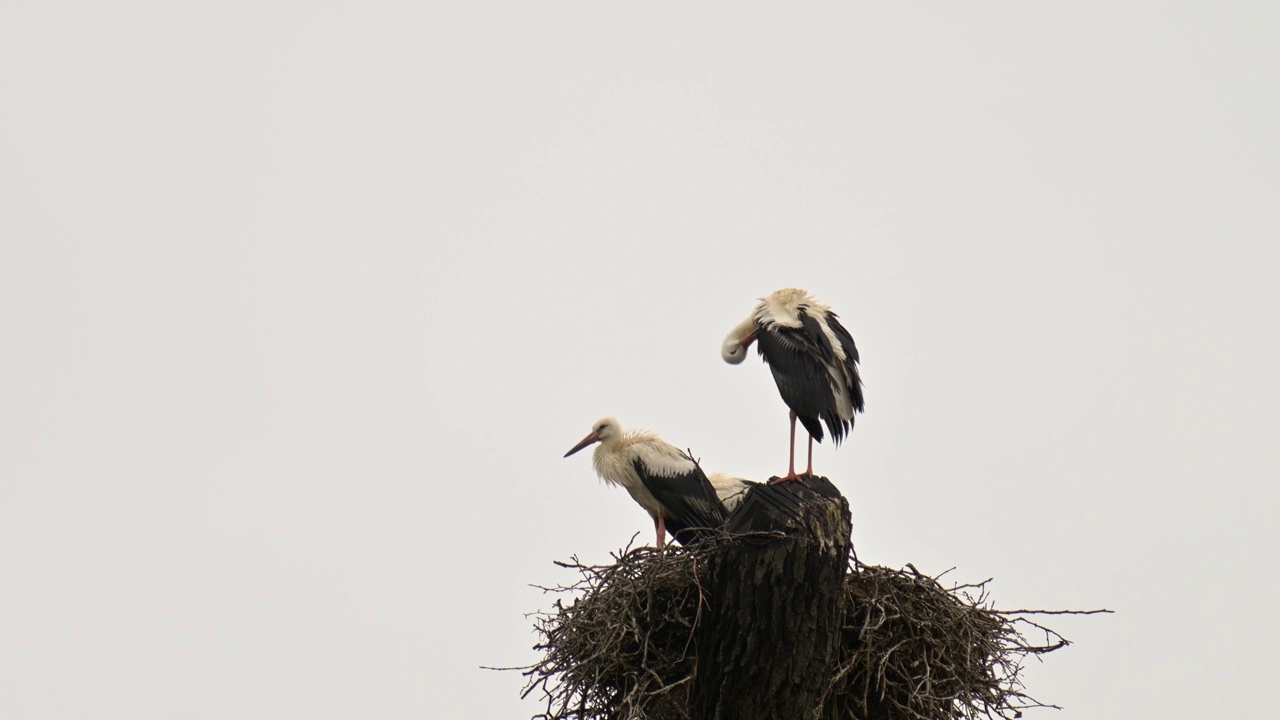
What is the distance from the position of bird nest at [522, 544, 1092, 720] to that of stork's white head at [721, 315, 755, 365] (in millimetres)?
2736

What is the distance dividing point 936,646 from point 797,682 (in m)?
0.98

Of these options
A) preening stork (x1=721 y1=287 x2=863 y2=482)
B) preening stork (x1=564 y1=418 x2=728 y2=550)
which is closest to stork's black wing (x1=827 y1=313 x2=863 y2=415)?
preening stork (x1=721 y1=287 x2=863 y2=482)

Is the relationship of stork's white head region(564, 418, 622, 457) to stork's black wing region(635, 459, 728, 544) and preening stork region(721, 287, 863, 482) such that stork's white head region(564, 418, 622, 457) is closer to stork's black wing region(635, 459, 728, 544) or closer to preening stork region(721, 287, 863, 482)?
stork's black wing region(635, 459, 728, 544)

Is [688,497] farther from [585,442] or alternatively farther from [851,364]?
[851,364]

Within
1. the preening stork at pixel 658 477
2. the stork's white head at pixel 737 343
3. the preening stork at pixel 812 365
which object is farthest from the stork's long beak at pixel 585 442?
the preening stork at pixel 812 365

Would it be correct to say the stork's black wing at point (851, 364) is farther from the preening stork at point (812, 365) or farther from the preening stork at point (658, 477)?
the preening stork at point (658, 477)

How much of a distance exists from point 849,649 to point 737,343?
10.5 ft

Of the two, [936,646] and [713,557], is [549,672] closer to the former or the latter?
[713,557]

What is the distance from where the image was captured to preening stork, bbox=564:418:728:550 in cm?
956

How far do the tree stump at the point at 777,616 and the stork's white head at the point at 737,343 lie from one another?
3.30m

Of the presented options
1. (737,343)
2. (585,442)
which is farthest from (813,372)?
(585,442)

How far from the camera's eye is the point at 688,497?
9594 mm

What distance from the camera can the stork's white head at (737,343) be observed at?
8.93 meters

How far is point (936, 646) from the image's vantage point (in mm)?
6164
